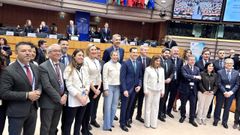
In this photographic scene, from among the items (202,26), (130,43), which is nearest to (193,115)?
(130,43)

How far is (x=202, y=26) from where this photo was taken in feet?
45.5

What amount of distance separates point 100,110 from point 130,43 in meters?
6.35

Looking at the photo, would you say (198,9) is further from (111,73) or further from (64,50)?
(64,50)

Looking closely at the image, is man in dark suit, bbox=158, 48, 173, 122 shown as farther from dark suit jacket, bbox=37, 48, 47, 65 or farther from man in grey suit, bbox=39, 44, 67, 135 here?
man in grey suit, bbox=39, 44, 67, 135

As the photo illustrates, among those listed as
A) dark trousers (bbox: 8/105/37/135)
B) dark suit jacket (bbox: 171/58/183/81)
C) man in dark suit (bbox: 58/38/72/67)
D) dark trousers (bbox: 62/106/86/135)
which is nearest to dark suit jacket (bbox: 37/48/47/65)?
man in dark suit (bbox: 58/38/72/67)

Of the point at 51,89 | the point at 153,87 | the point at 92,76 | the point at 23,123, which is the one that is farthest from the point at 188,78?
the point at 23,123

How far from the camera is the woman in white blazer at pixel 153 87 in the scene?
422 centimetres

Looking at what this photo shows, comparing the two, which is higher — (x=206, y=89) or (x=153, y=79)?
(x=153, y=79)

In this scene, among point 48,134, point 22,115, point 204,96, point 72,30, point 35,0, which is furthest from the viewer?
point 35,0

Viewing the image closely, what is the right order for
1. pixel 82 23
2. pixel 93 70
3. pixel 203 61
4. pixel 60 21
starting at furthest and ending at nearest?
pixel 60 21, pixel 82 23, pixel 203 61, pixel 93 70

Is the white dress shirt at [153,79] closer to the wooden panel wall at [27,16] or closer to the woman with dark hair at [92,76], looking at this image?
the woman with dark hair at [92,76]

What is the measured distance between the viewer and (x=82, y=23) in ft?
45.2

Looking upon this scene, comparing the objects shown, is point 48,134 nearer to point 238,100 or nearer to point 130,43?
point 238,100

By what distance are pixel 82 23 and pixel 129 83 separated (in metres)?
10.3
